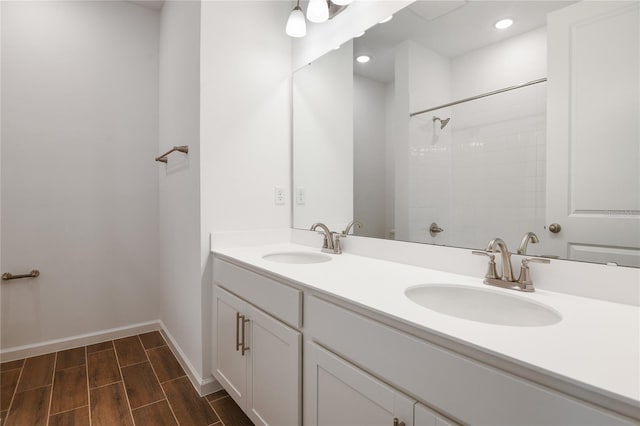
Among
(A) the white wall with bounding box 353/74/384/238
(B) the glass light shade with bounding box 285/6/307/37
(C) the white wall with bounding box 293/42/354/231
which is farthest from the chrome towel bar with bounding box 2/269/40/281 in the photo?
(B) the glass light shade with bounding box 285/6/307/37

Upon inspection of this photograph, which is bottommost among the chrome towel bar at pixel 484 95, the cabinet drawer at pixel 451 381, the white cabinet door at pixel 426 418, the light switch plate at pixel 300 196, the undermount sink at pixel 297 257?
the white cabinet door at pixel 426 418

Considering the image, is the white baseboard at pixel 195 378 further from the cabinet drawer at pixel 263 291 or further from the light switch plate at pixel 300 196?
the light switch plate at pixel 300 196

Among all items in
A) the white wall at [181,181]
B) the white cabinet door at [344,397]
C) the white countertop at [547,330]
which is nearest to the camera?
the white countertop at [547,330]

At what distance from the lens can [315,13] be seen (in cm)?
160

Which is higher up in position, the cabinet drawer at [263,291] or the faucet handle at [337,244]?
the faucet handle at [337,244]

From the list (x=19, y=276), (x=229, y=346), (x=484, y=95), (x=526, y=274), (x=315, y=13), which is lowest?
(x=229, y=346)

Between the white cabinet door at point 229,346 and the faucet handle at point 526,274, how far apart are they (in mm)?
1073

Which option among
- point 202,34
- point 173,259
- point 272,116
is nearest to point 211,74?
point 202,34

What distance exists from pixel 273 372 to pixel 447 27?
153cm

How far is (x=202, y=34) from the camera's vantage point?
5.50ft

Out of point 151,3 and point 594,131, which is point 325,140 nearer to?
point 594,131

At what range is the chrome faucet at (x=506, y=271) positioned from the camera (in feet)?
3.11

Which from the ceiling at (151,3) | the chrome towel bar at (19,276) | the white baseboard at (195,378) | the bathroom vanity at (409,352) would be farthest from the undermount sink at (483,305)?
the ceiling at (151,3)

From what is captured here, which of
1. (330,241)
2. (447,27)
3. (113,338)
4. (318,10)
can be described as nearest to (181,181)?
(330,241)
